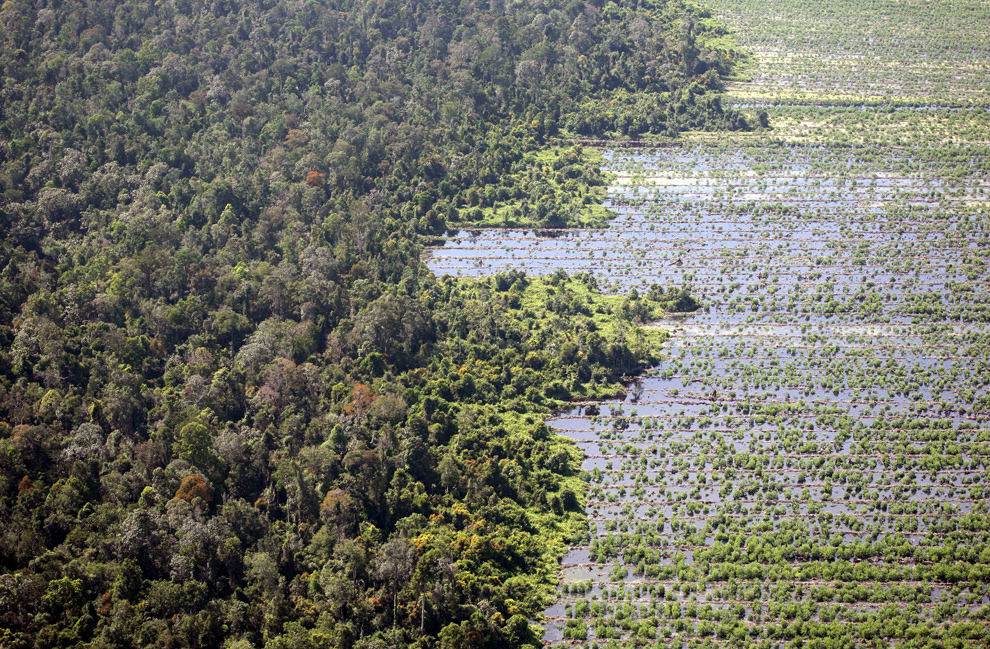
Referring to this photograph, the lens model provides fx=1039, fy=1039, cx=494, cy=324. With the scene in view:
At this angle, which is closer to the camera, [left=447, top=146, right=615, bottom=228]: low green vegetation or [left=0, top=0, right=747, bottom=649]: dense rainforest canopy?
[left=0, top=0, right=747, bottom=649]: dense rainforest canopy

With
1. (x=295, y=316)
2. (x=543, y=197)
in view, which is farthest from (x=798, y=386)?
(x=295, y=316)

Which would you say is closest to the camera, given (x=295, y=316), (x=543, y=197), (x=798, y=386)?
(x=798, y=386)

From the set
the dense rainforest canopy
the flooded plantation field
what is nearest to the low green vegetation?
Answer: the dense rainforest canopy

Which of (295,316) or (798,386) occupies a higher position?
(295,316)

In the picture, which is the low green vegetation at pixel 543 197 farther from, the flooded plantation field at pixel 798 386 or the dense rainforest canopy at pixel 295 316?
the flooded plantation field at pixel 798 386

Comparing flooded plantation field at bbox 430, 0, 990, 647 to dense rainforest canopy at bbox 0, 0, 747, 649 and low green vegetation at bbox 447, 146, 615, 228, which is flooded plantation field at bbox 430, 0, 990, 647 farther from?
dense rainforest canopy at bbox 0, 0, 747, 649

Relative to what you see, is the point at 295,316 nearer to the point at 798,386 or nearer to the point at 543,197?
the point at 543,197
